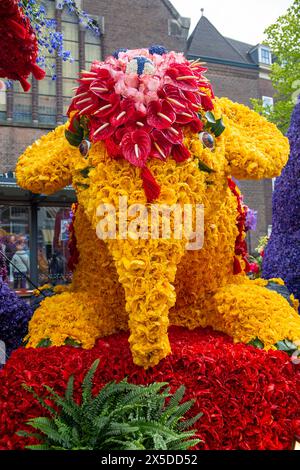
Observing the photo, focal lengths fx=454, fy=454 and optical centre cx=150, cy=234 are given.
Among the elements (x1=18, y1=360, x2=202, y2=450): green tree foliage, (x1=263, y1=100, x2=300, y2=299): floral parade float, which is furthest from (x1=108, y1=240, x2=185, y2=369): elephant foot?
(x1=263, y1=100, x2=300, y2=299): floral parade float

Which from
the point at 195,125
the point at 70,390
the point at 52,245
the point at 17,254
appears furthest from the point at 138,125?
the point at 52,245

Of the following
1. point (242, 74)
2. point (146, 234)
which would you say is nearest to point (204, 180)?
point (146, 234)

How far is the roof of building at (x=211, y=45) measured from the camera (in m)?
18.0

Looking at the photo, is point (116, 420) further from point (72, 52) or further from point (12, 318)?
point (72, 52)

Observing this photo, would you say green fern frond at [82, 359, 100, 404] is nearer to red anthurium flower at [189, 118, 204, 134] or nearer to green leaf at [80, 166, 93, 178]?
green leaf at [80, 166, 93, 178]

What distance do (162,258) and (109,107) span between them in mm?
629

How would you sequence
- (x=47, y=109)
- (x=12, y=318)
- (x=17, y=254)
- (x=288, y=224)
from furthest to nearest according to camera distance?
(x=47, y=109) < (x=17, y=254) < (x=288, y=224) < (x=12, y=318)

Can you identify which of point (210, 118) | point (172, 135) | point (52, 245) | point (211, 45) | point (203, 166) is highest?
point (211, 45)

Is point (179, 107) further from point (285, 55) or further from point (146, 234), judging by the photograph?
point (285, 55)

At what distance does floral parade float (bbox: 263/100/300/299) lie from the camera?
9.57 feet

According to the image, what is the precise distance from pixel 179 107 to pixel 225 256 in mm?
764

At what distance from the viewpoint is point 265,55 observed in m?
19.6

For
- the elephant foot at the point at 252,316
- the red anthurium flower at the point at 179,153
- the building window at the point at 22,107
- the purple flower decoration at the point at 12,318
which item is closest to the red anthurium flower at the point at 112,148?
the red anthurium flower at the point at 179,153

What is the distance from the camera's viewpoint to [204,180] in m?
1.85
